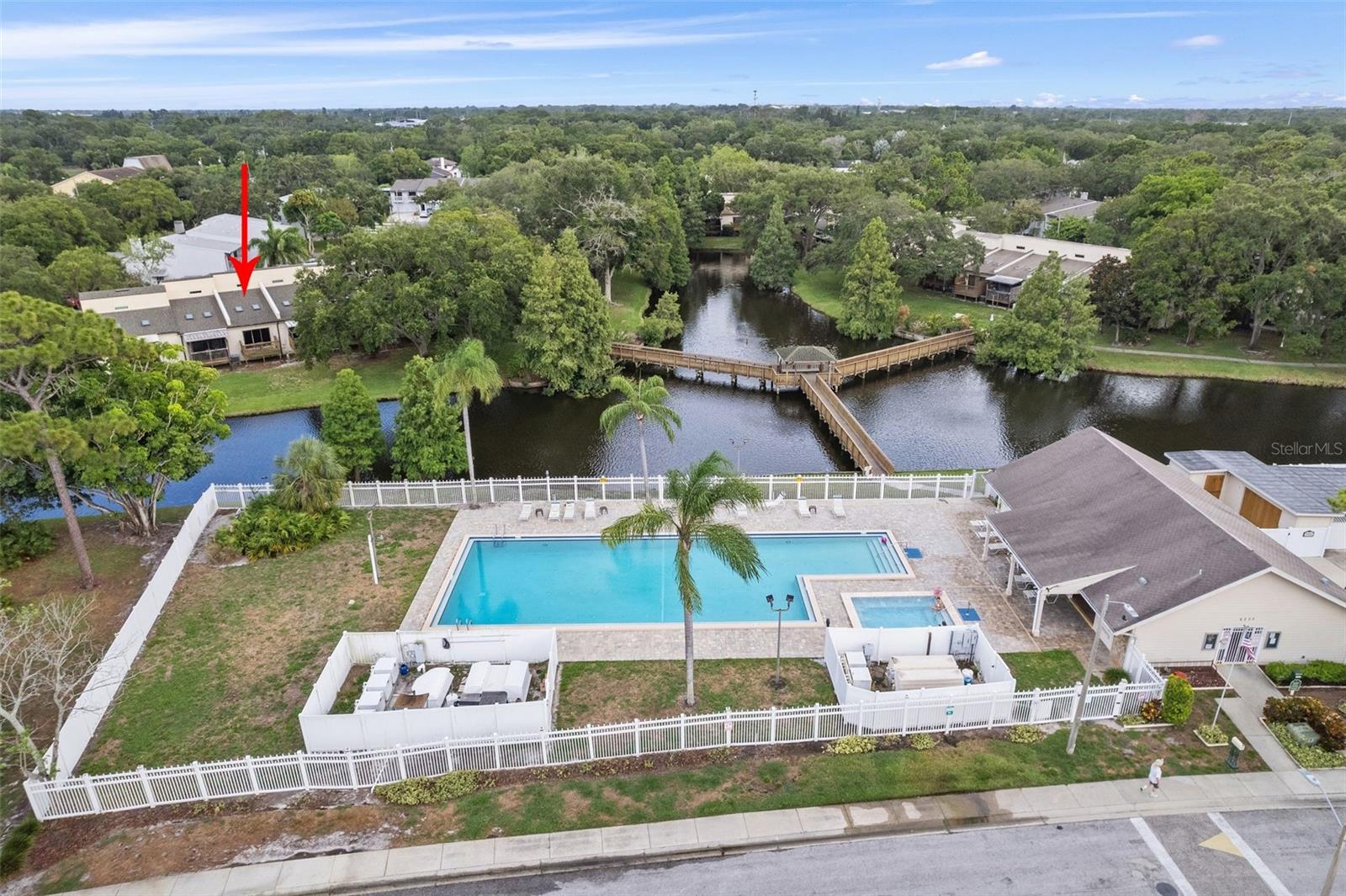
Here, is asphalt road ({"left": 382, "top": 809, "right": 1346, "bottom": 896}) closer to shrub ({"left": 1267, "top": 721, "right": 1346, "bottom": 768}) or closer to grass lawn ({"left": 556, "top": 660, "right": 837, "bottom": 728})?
shrub ({"left": 1267, "top": 721, "right": 1346, "bottom": 768})

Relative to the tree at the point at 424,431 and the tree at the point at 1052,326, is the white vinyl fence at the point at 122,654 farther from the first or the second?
the tree at the point at 1052,326

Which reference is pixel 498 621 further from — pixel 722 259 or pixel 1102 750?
pixel 722 259

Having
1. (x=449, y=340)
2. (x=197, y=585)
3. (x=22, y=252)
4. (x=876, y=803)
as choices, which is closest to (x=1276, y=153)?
(x=449, y=340)

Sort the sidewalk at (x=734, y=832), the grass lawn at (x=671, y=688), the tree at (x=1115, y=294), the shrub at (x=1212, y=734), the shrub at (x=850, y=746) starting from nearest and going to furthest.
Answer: the sidewalk at (x=734, y=832)
the shrub at (x=850, y=746)
the shrub at (x=1212, y=734)
the grass lawn at (x=671, y=688)
the tree at (x=1115, y=294)

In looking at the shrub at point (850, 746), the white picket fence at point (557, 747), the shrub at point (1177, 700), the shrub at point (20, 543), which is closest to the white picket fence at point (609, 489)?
the shrub at point (20, 543)

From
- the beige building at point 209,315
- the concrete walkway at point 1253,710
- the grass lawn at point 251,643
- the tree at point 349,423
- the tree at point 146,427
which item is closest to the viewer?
the concrete walkway at point 1253,710

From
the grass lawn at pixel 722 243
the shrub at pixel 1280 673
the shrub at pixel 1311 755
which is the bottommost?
the shrub at pixel 1311 755
